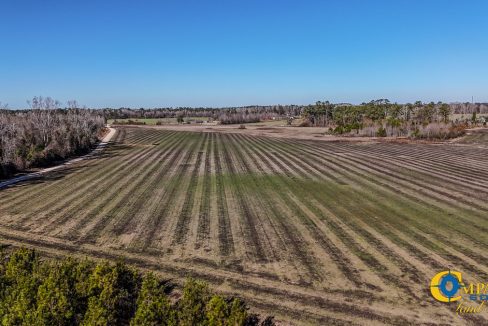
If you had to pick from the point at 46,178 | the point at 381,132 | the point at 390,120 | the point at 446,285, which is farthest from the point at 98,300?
the point at 390,120

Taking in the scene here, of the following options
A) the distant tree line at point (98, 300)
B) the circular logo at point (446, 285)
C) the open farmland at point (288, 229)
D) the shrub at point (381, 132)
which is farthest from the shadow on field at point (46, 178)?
the shrub at point (381, 132)

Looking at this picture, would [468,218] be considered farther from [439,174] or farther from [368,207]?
[439,174]

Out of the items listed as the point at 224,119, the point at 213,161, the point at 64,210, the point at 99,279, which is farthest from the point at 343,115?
the point at 99,279

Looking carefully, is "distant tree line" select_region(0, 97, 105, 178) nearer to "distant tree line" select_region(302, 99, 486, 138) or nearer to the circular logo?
the circular logo

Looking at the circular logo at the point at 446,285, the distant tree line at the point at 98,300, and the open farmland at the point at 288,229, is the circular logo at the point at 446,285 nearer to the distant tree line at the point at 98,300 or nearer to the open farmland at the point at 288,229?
the open farmland at the point at 288,229

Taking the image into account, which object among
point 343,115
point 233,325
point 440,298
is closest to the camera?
point 233,325

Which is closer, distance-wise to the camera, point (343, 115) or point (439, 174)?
point (439, 174)

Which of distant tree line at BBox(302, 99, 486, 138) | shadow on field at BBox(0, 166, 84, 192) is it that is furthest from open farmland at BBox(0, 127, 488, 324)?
distant tree line at BBox(302, 99, 486, 138)

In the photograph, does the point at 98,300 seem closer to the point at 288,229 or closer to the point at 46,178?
the point at 288,229
